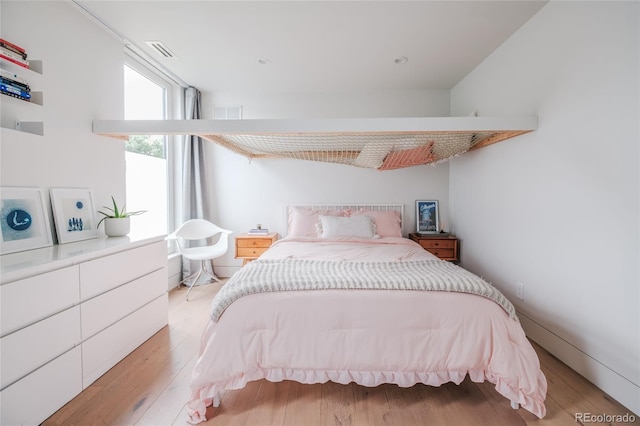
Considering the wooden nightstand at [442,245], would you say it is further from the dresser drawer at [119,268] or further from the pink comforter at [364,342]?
the dresser drawer at [119,268]

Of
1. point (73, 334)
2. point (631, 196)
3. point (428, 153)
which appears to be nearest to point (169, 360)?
point (73, 334)

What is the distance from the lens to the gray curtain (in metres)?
3.38

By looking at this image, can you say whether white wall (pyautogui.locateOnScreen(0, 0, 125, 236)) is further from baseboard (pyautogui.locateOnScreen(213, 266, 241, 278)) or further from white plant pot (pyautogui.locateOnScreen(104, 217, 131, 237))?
baseboard (pyautogui.locateOnScreen(213, 266, 241, 278))

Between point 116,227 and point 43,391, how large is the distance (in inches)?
44.4

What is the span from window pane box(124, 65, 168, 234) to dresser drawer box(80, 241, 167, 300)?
83cm

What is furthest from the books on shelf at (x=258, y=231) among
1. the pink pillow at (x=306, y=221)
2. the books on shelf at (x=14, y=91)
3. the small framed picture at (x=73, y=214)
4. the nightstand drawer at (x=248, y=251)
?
the books on shelf at (x=14, y=91)

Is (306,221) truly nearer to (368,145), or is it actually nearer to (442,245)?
(368,145)

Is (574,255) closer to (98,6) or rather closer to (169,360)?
(169,360)

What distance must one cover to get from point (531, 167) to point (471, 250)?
124cm

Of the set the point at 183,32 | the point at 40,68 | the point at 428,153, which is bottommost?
the point at 428,153

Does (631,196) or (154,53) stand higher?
(154,53)

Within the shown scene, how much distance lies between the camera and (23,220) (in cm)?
165

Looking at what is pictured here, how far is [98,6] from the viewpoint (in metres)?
2.04

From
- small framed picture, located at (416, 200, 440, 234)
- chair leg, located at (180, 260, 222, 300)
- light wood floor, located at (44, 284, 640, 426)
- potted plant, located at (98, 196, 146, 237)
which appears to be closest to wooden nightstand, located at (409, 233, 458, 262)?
small framed picture, located at (416, 200, 440, 234)
